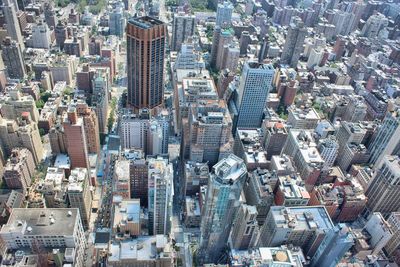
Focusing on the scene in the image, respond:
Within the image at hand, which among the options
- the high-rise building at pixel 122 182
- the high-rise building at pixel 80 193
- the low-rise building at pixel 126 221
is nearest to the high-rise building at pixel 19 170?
the high-rise building at pixel 80 193

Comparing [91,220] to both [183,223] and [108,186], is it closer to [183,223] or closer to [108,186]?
[108,186]

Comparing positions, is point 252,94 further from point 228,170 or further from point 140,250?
point 140,250

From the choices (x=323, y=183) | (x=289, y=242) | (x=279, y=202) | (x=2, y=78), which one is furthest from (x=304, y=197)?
(x=2, y=78)

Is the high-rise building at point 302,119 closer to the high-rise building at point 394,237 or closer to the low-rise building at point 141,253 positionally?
the high-rise building at point 394,237

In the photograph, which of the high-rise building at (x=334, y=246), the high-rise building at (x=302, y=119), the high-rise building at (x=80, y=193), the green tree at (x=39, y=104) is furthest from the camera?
the green tree at (x=39, y=104)

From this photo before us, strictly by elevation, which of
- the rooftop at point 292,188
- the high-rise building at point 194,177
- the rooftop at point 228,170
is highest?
the rooftop at point 228,170

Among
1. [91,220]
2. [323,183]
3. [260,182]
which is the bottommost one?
[91,220]

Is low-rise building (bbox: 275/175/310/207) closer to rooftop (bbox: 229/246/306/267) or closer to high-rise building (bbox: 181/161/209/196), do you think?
rooftop (bbox: 229/246/306/267)
